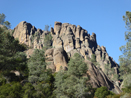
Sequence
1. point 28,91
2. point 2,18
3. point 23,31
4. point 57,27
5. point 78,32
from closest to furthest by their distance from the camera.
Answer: point 28,91
point 2,18
point 23,31
point 78,32
point 57,27

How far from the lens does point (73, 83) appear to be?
30.8m

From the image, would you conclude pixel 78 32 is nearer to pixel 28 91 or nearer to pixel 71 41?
pixel 71 41

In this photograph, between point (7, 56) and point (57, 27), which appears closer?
point (7, 56)

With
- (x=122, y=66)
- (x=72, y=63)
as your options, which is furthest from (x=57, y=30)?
(x=122, y=66)

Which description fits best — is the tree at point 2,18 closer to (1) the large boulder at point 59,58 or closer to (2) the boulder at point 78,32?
(1) the large boulder at point 59,58

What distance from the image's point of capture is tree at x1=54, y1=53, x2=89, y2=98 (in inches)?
1157

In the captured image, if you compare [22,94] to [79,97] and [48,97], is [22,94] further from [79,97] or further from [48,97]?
[79,97]

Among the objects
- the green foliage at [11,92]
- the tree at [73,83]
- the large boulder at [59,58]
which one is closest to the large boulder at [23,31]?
the large boulder at [59,58]

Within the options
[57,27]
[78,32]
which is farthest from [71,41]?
[57,27]

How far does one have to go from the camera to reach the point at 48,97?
29250 millimetres

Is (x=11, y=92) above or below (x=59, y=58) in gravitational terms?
below

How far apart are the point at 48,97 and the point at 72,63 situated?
8.07 m

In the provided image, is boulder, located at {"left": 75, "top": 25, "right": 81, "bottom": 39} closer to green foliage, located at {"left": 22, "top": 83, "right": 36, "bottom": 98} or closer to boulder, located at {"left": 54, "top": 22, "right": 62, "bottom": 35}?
boulder, located at {"left": 54, "top": 22, "right": 62, "bottom": 35}

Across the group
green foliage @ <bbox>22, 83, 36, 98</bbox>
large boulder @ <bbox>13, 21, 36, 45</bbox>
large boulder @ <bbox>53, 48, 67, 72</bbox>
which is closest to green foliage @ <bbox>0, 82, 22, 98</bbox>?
green foliage @ <bbox>22, 83, 36, 98</bbox>
